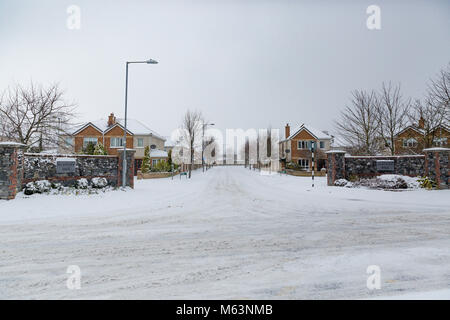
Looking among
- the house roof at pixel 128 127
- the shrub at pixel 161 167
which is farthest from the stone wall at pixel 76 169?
the house roof at pixel 128 127

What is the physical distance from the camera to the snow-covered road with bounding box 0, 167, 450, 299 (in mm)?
3150

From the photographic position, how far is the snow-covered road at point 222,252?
3150 mm

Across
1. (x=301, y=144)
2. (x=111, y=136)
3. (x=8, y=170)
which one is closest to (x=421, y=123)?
(x=301, y=144)

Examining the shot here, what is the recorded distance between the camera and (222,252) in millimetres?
4496

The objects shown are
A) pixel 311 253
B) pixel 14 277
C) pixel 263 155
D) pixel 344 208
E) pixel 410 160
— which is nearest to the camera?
pixel 14 277

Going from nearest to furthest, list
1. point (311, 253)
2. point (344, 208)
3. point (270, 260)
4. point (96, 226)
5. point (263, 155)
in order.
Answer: point (270, 260), point (311, 253), point (96, 226), point (344, 208), point (263, 155)

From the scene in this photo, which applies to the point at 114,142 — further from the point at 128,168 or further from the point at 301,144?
the point at 301,144

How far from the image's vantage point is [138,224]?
679cm

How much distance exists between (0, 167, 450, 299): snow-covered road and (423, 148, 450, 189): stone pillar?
7280 mm

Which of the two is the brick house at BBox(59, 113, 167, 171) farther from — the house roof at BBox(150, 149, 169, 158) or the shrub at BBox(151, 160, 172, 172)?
the shrub at BBox(151, 160, 172, 172)

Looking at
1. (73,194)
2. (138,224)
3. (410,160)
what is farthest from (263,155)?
(138,224)

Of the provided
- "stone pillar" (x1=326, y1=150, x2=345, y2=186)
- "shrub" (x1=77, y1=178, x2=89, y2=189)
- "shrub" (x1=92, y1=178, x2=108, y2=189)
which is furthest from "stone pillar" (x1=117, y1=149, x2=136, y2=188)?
"stone pillar" (x1=326, y1=150, x2=345, y2=186)

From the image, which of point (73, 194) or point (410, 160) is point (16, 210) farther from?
point (410, 160)
